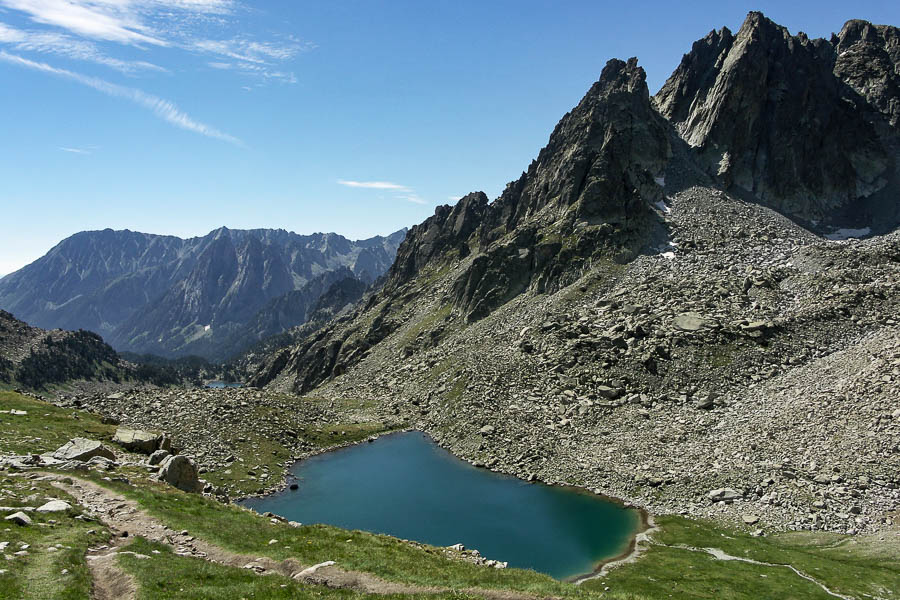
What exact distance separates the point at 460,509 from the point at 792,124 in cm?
15680

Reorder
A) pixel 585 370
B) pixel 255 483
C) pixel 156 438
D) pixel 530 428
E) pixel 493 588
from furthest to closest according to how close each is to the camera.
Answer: pixel 585 370, pixel 530 428, pixel 255 483, pixel 156 438, pixel 493 588

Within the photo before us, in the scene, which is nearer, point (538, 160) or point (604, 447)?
point (604, 447)

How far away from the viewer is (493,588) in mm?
25812

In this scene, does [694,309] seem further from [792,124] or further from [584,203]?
[792,124]

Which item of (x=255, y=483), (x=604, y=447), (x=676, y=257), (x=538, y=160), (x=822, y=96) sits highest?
(x=822, y=96)

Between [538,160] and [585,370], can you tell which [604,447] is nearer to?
[585,370]

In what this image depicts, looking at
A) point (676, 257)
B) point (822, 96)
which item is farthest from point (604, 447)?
point (822, 96)

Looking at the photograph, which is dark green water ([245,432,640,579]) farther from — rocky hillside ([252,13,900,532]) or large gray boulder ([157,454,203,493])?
large gray boulder ([157,454,203,493])

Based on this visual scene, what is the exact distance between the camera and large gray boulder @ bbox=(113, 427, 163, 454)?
1970 inches

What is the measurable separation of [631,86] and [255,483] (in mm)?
168082

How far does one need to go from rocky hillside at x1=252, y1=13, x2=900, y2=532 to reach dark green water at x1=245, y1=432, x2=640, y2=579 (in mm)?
4518

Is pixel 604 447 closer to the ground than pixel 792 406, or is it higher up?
closer to the ground

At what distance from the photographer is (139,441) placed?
5047 centimetres

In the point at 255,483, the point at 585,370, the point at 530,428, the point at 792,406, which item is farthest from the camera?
the point at 585,370
